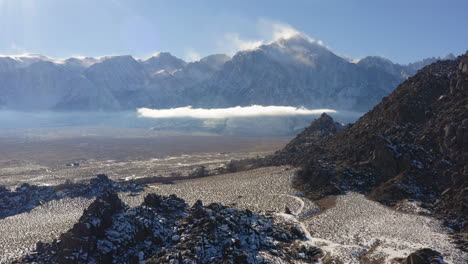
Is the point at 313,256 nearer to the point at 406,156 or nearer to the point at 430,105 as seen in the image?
the point at 406,156

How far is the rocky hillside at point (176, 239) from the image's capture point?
25.7m

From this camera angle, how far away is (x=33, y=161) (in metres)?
108

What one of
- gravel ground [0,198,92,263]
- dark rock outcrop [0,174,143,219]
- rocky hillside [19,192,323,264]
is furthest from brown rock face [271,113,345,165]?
gravel ground [0,198,92,263]

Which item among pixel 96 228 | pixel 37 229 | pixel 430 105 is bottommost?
pixel 37 229

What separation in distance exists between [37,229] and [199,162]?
205 ft

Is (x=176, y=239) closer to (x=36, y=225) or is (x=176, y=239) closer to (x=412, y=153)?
(x=36, y=225)

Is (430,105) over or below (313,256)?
over

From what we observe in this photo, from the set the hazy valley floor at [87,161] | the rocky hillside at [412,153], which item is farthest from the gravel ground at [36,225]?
the rocky hillside at [412,153]

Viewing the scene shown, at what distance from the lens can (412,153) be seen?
145 feet

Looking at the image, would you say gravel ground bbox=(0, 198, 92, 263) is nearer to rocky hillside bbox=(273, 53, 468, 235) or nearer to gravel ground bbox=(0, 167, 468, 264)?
gravel ground bbox=(0, 167, 468, 264)

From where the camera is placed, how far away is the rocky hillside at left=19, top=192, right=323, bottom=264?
2567cm

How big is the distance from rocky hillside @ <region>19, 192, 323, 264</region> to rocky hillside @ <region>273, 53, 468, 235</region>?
14716 mm

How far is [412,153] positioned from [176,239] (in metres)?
32.1

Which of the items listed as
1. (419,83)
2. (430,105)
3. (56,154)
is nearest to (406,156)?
(430,105)
